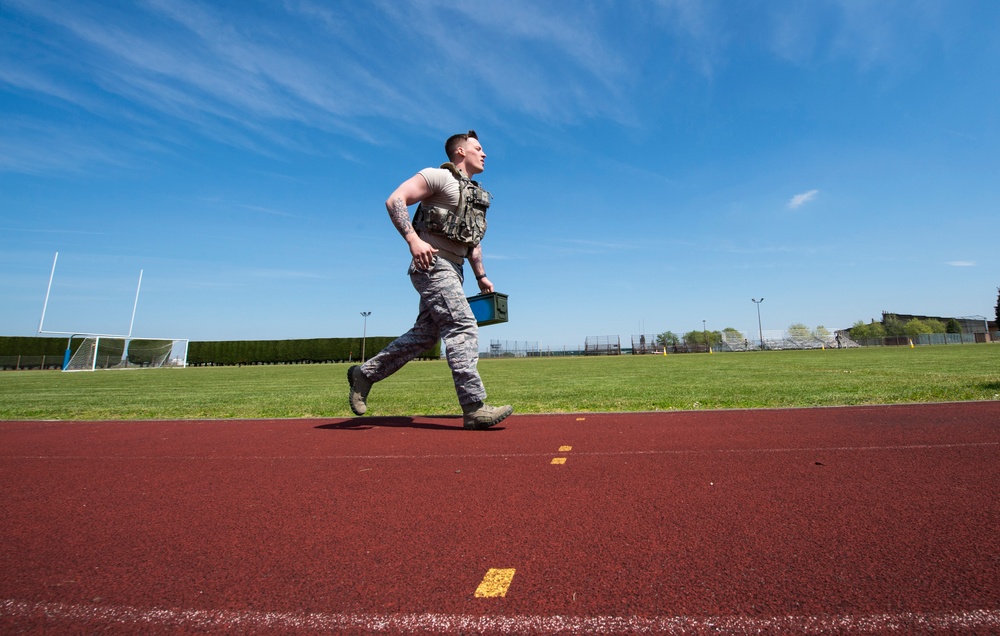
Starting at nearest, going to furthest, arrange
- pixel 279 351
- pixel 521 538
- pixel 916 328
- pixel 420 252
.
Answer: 1. pixel 521 538
2. pixel 420 252
3. pixel 279 351
4. pixel 916 328

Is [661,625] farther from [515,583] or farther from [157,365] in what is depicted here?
[157,365]

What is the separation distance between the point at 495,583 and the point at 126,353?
163ft

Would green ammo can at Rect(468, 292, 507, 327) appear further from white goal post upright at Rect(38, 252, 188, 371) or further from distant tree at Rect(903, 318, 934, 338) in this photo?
distant tree at Rect(903, 318, 934, 338)

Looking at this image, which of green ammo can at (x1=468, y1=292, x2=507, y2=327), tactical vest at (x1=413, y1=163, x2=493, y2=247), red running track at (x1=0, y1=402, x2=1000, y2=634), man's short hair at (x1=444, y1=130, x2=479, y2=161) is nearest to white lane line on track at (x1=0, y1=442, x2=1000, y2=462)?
red running track at (x1=0, y1=402, x2=1000, y2=634)

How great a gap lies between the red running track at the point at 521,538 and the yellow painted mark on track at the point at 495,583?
0.01 metres

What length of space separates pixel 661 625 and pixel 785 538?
2.25 ft

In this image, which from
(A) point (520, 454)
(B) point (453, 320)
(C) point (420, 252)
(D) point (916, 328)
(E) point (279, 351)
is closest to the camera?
(A) point (520, 454)

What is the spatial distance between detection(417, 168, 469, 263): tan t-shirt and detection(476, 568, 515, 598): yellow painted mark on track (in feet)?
10.0

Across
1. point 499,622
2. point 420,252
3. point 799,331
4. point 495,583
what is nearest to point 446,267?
point 420,252

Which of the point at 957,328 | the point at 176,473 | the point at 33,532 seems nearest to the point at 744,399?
the point at 176,473

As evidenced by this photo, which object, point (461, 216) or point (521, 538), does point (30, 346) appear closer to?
point (461, 216)

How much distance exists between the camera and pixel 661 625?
105 centimetres

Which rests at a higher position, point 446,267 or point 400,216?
Answer: point 400,216

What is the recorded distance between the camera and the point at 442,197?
4066 mm
